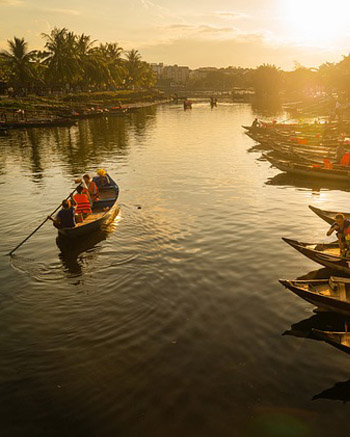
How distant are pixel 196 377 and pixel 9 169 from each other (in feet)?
104

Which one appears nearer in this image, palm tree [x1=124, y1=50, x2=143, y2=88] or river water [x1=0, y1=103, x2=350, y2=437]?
river water [x1=0, y1=103, x2=350, y2=437]

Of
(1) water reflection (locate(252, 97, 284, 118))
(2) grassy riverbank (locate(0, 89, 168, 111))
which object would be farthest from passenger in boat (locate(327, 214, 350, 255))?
(1) water reflection (locate(252, 97, 284, 118))

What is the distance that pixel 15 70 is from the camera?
77812 millimetres

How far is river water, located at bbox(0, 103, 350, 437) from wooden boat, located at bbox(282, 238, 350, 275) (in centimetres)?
133

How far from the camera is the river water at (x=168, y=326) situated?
27.1 feet

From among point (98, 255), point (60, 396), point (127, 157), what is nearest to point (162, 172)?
point (127, 157)

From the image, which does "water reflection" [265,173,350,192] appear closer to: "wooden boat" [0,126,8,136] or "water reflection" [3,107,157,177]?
"water reflection" [3,107,157,177]

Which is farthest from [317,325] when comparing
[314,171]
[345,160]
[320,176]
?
[345,160]

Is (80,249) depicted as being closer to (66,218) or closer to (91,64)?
(66,218)

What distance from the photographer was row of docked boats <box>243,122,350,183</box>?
2697 cm

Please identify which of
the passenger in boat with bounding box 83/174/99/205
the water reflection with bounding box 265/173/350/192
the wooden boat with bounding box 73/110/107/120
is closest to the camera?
the passenger in boat with bounding box 83/174/99/205

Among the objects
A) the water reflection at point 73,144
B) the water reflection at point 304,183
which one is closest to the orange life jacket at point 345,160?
the water reflection at point 304,183

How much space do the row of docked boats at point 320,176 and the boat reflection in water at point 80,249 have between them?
8.40 m

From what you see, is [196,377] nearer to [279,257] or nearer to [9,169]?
[279,257]
